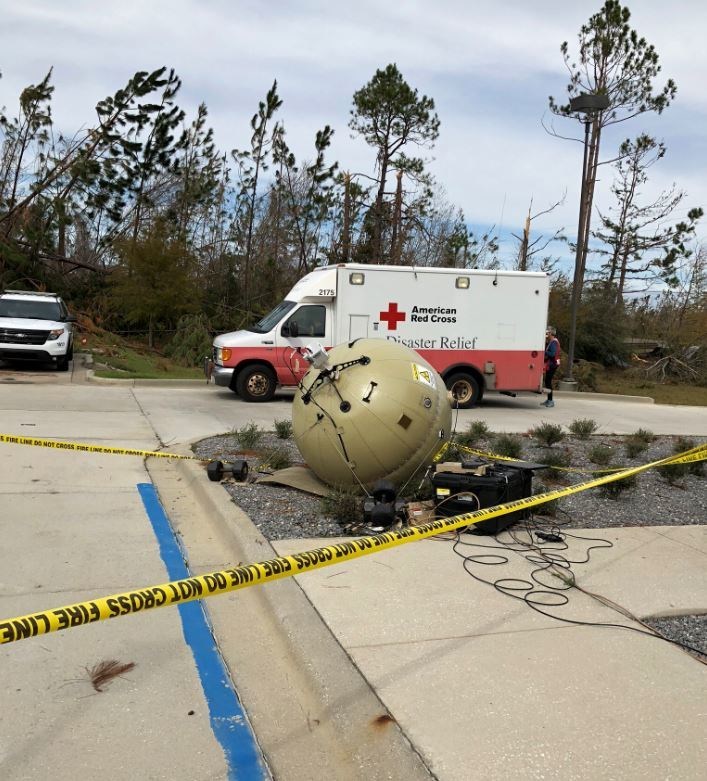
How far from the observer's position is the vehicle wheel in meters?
15.0

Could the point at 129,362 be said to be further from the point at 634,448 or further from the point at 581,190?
the point at 634,448

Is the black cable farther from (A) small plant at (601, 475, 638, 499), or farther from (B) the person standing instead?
→ (B) the person standing

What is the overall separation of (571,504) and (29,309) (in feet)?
52.3

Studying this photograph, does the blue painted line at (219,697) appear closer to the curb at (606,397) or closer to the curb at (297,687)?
the curb at (297,687)

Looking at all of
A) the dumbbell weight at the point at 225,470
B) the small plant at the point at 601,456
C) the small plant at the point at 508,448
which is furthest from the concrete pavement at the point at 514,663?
the small plant at the point at 601,456

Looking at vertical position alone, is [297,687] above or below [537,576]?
below

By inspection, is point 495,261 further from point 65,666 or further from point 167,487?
point 65,666

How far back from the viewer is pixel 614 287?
104ft

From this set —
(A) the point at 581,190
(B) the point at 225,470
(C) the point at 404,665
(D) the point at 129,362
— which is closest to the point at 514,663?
(C) the point at 404,665

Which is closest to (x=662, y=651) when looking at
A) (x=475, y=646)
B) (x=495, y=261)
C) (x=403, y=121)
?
(x=475, y=646)

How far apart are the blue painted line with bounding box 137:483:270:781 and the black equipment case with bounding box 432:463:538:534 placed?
209 cm

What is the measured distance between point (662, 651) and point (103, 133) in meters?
29.5

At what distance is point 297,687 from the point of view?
3494 mm

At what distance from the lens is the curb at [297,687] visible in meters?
2.88
